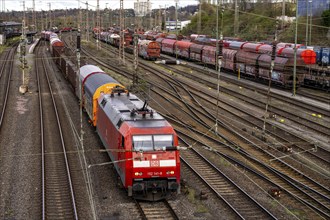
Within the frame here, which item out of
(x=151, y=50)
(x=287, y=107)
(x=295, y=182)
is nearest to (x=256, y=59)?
(x=287, y=107)

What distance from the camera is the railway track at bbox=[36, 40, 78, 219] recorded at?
16812mm

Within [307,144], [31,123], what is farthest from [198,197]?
[31,123]

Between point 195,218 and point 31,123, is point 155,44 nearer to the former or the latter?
point 31,123

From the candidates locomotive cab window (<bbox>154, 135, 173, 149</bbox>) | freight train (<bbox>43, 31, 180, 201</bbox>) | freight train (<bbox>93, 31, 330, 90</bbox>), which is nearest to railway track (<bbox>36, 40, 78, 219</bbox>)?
freight train (<bbox>43, 31, 180, 201</bbox>)

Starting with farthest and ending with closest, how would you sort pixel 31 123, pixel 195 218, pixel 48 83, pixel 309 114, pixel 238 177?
1. pixel 48 83
2. pixel 309 114
3. pixel 31 123
4. pixel 238 177
5. pixel 195 218

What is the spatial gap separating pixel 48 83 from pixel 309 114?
26.9m

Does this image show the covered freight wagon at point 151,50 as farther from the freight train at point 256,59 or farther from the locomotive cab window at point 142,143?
the locomotive cab window at point 142,143

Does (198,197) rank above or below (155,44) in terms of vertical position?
below

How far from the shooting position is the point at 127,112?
19609mm

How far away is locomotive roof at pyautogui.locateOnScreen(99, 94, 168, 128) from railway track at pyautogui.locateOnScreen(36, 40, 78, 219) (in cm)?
335

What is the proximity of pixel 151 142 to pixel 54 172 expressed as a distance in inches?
250

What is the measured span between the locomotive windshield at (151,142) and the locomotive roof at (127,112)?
2.37 feet

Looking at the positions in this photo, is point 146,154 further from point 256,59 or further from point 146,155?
point 256,59

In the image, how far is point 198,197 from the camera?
18.0 meters
